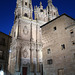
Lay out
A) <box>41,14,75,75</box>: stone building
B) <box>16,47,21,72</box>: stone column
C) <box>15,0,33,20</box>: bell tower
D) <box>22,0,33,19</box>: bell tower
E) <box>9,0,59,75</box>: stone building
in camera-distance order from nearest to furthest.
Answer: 1. <box>41,14,75,75</box>: stone building
2. <box>16,47,21,72</box>: stone column
3. <box>9,0,59,75</box>: stone building
4. <box>15,0,33,20</box>: bell tower
5. <box>22,0,33,19</box>: bell tower

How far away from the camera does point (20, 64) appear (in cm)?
3519

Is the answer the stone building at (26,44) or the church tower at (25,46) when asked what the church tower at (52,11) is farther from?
the church tower at (25,46)

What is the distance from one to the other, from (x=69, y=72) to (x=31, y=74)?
17.0 meters

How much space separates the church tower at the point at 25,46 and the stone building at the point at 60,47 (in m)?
11.1

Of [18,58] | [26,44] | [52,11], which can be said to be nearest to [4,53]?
[18,58]

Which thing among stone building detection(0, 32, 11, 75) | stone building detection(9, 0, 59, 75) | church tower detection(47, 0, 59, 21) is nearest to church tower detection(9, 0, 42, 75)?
stone building detection(9, 0, 59, 75)

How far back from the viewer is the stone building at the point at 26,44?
117 feet

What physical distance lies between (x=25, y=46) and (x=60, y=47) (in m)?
16.7

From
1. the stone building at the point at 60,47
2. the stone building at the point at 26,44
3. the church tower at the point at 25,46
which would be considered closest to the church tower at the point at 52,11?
the stone building at the point at 26,44

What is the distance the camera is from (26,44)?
38.7m

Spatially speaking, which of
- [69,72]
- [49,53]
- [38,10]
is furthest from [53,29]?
[38,10]

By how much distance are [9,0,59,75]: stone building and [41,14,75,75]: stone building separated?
11132mm

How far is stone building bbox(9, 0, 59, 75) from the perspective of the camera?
117ft

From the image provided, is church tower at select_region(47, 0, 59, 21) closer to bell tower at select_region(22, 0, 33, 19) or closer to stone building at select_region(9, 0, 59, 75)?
stone building at select_region(9, 0, 59, 75)
